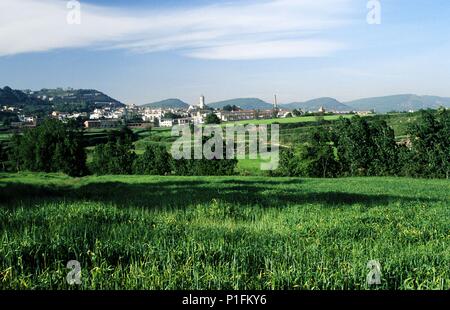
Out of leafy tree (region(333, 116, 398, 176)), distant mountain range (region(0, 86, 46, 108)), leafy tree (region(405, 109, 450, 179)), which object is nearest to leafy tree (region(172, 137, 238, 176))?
leafy tree (region(333, 116, 398, 176))

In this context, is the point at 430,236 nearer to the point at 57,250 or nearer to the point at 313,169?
the point at 57,250

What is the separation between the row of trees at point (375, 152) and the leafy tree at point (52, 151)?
126 ft

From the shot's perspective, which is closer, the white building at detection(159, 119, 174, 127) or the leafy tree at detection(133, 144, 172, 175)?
the leafy tree at detection(133, 144, 172, 175)

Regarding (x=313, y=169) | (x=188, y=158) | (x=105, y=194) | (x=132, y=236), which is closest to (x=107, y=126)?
(x=188, y=158)

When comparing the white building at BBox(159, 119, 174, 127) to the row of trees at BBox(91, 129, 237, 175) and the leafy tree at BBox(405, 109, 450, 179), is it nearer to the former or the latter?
the row of trees at BBox(91, 129, 237, 175)

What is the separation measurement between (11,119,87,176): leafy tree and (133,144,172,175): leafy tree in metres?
10.5

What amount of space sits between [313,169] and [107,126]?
70.9 metres

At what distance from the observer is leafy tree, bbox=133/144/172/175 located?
8262 cm

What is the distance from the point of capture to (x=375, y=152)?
76.1 metres

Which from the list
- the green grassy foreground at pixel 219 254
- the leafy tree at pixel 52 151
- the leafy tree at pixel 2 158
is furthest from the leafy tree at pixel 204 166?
the green grassy foreground at pixel 219 254

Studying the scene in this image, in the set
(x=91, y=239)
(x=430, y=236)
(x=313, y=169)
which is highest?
(x=91, y=239)

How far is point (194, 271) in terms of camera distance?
707 cm

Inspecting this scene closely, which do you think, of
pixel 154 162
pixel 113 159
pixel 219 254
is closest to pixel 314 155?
pixel 154 162

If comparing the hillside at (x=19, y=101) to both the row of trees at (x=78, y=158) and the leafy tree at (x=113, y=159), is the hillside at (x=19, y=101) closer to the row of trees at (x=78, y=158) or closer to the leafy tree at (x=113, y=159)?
the row of trees at (x=78, y=158)
